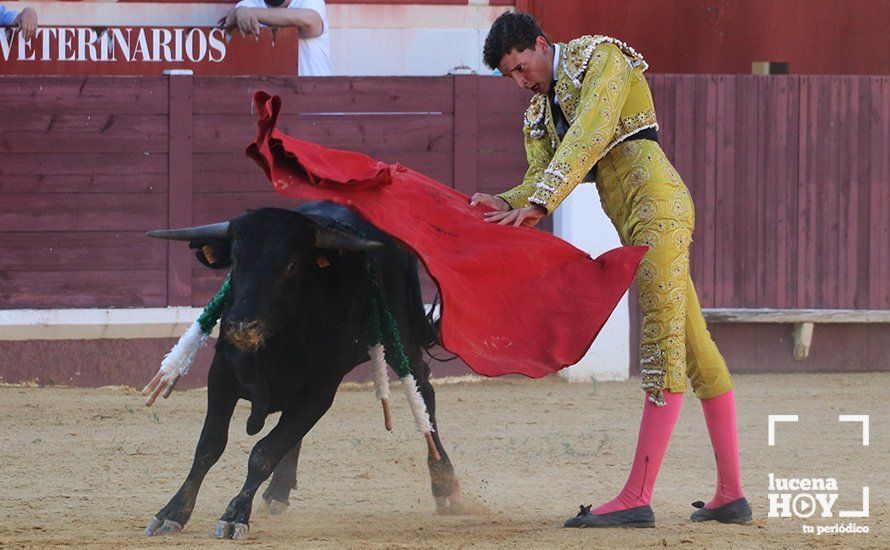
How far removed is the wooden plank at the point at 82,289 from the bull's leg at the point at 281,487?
2.97m

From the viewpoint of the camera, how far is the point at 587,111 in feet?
12.6

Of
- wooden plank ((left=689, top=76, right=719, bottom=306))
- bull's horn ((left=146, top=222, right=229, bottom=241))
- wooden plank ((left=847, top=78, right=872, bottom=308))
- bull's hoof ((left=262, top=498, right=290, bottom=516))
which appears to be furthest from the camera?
wooden plank ((left=847, top=78, right=872, bottom=308))

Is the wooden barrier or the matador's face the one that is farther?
the wooden barrier

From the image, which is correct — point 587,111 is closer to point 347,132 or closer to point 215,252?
point 215,252

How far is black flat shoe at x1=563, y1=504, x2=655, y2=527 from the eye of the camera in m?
3.93

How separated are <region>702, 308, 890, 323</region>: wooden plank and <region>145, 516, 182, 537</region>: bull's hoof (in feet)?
14.2

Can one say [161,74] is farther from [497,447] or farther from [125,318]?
[497,447]

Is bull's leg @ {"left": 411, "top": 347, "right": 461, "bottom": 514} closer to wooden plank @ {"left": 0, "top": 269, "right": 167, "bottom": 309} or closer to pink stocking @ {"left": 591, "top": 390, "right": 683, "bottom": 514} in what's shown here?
pink stocking @ {"left": 591, "top": 390, "right": 683, "bottom": 514}

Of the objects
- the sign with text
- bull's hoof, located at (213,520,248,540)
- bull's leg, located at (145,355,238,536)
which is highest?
the sign with text

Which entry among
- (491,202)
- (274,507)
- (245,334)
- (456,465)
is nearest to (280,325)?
(245,334)

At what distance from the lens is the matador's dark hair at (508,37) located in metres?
3.83

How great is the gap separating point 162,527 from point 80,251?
361cm

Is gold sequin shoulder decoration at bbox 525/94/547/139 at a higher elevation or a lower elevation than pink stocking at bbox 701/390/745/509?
higher

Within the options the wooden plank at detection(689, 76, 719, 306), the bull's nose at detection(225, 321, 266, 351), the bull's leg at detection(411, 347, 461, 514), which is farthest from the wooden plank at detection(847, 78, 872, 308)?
the bull's nose at detection(225, 321, 266, 351)
